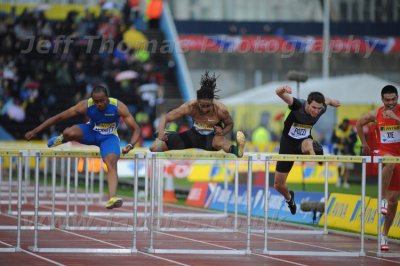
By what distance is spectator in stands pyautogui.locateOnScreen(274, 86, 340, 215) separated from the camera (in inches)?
560

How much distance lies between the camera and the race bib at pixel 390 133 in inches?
563

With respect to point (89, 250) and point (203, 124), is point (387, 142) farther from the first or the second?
point (89, 250)

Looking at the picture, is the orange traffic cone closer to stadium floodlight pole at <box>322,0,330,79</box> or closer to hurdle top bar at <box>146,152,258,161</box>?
hurdle top bar at <box>146,152,258,161</box>

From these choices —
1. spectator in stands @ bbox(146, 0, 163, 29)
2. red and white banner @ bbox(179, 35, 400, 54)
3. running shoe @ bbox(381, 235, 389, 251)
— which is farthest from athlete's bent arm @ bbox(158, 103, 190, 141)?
red and white banner @ bbox(179, 35, 400, 54)

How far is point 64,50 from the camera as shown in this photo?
135 ft

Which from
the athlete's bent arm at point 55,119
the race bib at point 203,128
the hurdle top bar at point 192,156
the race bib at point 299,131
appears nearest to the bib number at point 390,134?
the race bib at point 299,131

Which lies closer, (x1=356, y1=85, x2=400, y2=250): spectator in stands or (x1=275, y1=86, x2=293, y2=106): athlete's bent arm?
(x1=275, y1=86, x2=293, y2=106): athlete's bent arm

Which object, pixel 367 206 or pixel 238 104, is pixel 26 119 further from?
pixel 367 206

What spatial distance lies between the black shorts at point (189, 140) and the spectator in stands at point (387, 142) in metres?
1.99

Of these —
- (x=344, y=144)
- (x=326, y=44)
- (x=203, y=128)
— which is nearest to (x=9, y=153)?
(x=203, y=128)

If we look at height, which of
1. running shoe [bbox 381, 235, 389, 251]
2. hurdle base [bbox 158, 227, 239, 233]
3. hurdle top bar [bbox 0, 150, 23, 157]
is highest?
hurdle top bar [bbox 0, 150, 23, 157]

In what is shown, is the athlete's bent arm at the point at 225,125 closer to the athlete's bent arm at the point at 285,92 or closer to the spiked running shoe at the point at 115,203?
the athlete's bent arm at the point at 285,92

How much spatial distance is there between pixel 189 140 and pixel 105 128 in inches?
44.1

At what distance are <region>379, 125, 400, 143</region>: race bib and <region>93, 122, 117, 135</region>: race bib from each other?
140 inches
